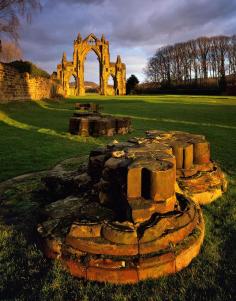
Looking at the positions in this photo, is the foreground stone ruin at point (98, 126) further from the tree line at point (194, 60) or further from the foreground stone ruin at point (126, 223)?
the tree line at point (194, 60)

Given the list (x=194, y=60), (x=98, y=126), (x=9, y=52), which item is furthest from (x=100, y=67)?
(x=98, y=126)

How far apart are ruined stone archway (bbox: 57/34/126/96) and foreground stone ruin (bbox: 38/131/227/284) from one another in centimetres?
5432

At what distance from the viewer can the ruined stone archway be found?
184 feet

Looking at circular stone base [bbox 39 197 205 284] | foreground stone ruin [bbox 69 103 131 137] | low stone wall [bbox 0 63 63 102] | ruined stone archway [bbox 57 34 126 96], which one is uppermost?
ruined stone archway [bbox 57 34 126 96]

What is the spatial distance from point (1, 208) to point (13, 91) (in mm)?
13068

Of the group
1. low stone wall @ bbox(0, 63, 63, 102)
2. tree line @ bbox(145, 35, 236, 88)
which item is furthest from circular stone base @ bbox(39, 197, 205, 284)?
tree line @ bbox(145, 35, 236, 88)

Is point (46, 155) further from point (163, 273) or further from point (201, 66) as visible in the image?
point (201, 66)

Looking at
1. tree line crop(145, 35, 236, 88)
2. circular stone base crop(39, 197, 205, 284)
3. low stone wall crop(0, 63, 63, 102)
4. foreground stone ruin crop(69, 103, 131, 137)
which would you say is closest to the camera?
circular stone base crop(39, 197, 205, 284)

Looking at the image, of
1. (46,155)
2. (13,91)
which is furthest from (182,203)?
(13,91)

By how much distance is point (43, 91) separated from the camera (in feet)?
72.2

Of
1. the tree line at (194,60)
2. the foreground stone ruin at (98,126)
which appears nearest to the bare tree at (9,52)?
the foreground stone ruin at (98,126)

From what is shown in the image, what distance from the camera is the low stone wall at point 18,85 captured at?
1379 centimetres

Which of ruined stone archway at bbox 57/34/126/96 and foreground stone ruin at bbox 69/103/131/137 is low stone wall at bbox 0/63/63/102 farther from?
ruined stone archway at bbox 57/34/126/96

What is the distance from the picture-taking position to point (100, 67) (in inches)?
2248
